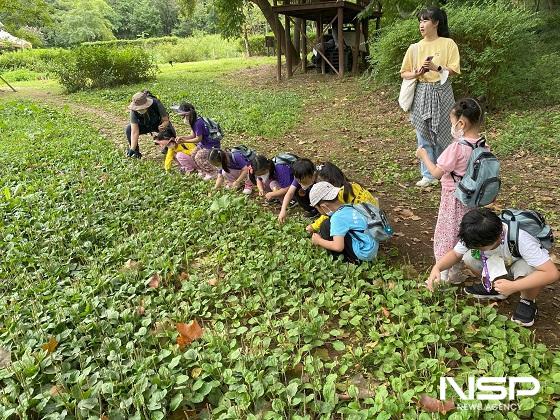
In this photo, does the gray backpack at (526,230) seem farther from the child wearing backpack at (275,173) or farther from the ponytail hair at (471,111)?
the child wearing backpack at (275,173)

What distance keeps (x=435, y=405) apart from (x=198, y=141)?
4.56 metres

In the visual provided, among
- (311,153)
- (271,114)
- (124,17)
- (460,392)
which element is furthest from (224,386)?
(124,17)

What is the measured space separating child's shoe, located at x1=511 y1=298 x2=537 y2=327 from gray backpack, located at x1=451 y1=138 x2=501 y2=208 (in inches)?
25.2

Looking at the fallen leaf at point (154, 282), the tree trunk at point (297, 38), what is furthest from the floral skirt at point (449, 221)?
the tree trunk at point (297, 38)

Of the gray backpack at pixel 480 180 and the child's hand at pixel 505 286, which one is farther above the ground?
the gray backpack at pixel 480 180

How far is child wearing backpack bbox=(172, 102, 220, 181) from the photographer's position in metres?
5.78

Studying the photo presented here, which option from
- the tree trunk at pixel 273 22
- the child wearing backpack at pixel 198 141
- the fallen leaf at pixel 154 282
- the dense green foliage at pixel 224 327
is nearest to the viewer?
the dense green foliage at pixel 224 327

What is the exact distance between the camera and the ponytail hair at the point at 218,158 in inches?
190

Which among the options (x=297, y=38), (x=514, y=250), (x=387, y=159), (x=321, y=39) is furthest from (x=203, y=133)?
(x=297, y=38)

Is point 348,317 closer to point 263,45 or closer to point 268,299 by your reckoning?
point 268,299

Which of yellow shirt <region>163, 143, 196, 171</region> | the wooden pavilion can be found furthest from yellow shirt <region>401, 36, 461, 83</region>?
the wooden pavilion

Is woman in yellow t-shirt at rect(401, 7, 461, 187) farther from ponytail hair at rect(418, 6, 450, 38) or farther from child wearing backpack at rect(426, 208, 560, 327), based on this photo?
child wearing backpack at rect(426, 208, 560, 327)

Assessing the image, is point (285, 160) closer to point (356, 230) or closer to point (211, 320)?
point (356, 230)

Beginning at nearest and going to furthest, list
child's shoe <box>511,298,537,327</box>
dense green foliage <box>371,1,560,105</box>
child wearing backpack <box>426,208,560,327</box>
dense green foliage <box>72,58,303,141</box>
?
child wearing backpack <box>426,208,560,327</box> < child's shoe <box>511,298,537,327</box> < dense green foliage <box>371,1,560,105</box> < dense green foliage <box>72,58,303,141</box>
